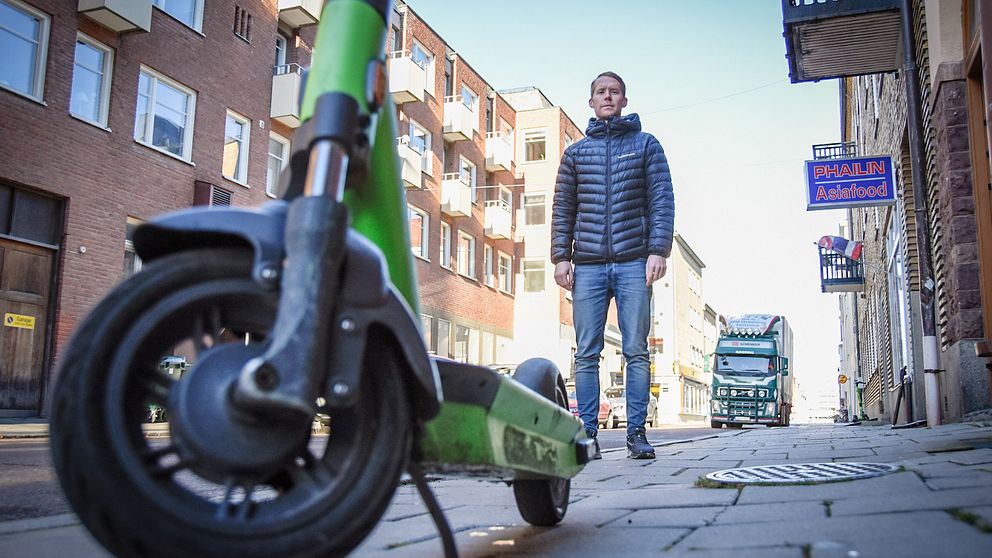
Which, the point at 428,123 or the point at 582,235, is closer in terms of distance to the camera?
the point at 582,235

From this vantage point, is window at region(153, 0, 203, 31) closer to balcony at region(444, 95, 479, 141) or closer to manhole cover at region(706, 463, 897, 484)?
balcony at region(444, 95, 479, 141)

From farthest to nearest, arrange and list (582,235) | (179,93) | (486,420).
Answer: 1. (179,93)
2. (582,235)
3. (486,420)

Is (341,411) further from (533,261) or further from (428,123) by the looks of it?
(533,261)

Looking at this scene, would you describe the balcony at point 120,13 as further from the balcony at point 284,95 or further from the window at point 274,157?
the window at point 274,157

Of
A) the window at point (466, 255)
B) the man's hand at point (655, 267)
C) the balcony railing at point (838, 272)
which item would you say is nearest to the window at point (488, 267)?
the window at point (466, 255)

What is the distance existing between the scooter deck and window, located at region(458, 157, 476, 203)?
96.1ft

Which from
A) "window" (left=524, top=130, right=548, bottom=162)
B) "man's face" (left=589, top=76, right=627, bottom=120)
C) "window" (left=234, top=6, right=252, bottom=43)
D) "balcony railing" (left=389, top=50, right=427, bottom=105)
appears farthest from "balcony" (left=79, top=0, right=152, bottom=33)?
"window" (left=524, top=130, right=548, bottom=162)

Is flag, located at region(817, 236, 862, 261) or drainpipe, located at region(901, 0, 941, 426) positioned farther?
flag, located at region(817, 236, 862, 261)

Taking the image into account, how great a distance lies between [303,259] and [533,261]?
121 ft

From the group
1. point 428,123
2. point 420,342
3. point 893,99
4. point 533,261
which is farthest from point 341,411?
point 533,261

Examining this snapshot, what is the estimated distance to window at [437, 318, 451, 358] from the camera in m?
29.3

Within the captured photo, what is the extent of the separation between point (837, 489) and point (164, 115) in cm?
1684

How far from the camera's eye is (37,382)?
14562mm

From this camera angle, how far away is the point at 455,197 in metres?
30.1
